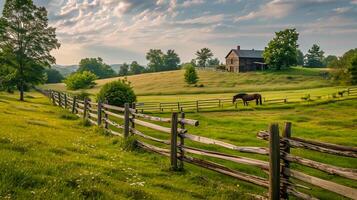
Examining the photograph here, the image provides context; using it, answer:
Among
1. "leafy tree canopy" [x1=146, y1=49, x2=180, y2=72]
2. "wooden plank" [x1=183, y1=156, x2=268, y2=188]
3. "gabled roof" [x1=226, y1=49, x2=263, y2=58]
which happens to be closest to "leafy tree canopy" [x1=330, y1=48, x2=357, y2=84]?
"gabled roof" [x1=226, y1=49, x2=263, y2=58]

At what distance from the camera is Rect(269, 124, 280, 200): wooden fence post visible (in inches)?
272

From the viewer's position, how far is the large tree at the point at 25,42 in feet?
144

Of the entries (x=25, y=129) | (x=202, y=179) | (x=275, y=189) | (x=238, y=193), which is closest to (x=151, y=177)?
(x=202, y=179)

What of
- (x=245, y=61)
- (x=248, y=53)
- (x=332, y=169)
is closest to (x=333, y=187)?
(x=332, y=169)

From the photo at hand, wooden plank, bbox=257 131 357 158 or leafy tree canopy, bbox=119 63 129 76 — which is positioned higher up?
leafy tree canopy, bbox=119 63 129 76

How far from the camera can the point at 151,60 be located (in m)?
192

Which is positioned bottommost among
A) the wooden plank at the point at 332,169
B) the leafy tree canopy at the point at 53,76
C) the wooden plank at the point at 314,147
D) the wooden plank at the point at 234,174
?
the wooden plank at the point at 234,174

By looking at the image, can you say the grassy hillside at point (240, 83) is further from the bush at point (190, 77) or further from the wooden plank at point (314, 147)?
the wooden plank at point (314, 147)

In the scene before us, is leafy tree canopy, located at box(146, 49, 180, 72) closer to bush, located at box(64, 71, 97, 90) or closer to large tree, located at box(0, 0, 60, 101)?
bush, located at box(64, 71, 97, 90)

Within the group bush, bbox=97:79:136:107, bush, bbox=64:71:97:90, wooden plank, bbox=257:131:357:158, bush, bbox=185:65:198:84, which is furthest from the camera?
bush, bbox=64:71:97:90

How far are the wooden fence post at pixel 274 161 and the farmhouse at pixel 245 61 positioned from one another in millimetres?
118726

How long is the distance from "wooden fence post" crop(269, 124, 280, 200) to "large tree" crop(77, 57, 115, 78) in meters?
182

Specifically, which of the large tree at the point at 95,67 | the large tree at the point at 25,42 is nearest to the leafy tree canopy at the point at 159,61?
the large tree at the point at 95,67

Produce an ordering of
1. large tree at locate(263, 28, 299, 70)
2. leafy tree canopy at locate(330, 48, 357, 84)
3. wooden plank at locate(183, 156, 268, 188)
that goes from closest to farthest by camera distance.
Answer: wooden plank at locate(183, 156, 268, 188)
leafy tree canopy at locate(330, 48, 357, 84)
large tree at locate(263, 28, 299, 70)
